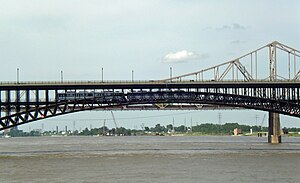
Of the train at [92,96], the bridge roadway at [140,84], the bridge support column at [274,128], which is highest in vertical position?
the bridge roadway at [140,84]

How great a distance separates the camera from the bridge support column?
117662 mm

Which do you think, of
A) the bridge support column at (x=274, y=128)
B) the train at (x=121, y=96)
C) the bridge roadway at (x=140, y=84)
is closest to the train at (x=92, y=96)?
the train at (x=121, y=96)

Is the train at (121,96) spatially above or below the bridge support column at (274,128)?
above

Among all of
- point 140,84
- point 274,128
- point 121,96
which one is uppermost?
point 140,84

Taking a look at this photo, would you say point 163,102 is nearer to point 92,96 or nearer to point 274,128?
point 92,96

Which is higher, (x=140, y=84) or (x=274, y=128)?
(x=140, y=84)

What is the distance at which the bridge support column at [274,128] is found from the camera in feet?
386

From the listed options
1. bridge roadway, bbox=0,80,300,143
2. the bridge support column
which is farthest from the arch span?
the bridge support column

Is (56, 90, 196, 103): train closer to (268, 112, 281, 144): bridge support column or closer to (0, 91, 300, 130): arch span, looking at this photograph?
(0, 91, 300, 130): arch span

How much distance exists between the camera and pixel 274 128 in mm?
119250

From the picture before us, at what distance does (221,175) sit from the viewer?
4441cm

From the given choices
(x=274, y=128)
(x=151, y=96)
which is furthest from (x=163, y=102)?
(x=274, y=128)

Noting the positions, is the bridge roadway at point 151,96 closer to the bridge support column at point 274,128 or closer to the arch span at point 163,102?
the arch span at point 163,102

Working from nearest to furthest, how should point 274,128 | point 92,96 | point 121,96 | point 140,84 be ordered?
1. point 140,84
2. point 92,96
3. point 121,96
4. point 274,128
